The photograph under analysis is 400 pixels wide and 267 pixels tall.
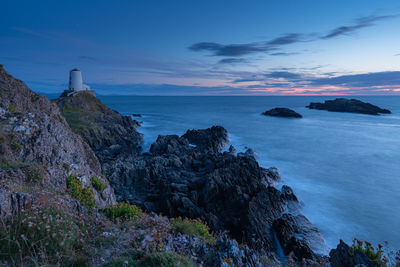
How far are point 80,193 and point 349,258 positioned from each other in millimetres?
9019

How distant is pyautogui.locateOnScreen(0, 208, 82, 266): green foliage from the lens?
433 cm

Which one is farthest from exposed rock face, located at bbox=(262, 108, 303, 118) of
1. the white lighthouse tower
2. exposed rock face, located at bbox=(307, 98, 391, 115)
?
the white lighthouse tower

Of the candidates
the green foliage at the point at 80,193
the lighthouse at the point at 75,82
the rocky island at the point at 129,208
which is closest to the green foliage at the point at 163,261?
the rocky island at the point at 129,208

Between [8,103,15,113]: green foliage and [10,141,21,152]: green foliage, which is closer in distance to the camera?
[10,141,21,152]: green foliage

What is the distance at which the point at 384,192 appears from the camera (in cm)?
2541

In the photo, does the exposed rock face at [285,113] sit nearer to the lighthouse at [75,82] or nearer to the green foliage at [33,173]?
the lighthouse at [75,82]

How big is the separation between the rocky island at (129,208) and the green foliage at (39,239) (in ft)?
0.08

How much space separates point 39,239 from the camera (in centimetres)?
469

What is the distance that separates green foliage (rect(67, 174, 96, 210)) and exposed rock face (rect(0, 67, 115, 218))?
26 centimetres

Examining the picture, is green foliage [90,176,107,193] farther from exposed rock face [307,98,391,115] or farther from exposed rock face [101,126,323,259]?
exposed rock face [307,98,391,115]

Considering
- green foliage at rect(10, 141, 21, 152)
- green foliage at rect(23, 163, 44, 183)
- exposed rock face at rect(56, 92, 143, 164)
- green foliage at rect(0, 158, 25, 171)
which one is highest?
green foliage at rect(10, 141, 21, 152)

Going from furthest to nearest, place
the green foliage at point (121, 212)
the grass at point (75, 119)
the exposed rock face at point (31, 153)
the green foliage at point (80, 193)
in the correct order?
the grass at point (75, 119) < the green foliage at point (80, 193) < the green foliage at point (121, 212) < the exposed rock face at point (31, 153)

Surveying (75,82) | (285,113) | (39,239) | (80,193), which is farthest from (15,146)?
(285,113)

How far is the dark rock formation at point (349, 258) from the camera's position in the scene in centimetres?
661
